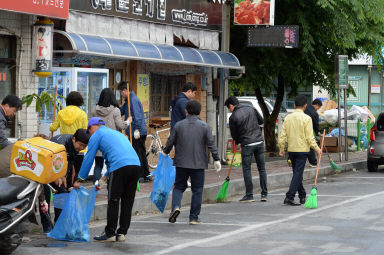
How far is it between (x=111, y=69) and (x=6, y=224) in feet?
29.7

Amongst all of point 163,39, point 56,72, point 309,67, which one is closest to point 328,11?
point 309,67

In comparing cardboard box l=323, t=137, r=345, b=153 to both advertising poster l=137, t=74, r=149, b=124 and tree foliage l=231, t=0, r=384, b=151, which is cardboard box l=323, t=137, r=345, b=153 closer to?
tree foliage l=231, t=0, r=384, b=151

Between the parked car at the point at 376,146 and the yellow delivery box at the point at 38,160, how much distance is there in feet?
38.8

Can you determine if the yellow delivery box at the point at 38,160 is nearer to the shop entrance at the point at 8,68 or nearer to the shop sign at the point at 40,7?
the shop sign at the point at 40,7

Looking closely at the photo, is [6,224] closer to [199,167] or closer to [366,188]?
[199,167]

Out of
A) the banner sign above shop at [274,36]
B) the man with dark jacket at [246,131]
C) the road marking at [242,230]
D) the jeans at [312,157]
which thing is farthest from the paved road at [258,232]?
the banner sign above shop at [274,36]

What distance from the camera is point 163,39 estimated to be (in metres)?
17.5

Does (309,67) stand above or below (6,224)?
above

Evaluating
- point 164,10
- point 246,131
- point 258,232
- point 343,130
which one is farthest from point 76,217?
point 343,130

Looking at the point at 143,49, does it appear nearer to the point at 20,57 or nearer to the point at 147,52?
the point at 147,52

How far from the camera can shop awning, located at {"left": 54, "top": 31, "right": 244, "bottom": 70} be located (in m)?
14.2

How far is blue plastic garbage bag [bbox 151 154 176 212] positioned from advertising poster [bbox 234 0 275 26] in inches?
315

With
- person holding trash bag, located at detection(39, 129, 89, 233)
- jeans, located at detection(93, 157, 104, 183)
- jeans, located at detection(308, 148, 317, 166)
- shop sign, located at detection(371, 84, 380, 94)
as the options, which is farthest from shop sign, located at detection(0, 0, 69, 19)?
shop sign, located at detection(371, 84, 380, 94)

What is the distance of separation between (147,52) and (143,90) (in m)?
1.59
